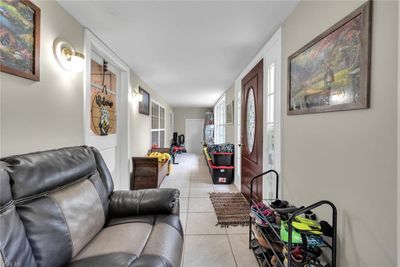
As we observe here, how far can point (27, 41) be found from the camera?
1281 mm

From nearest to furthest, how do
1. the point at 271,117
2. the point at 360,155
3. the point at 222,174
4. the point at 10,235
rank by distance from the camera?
the point at 10,235 < the point at 360,155 < the point at 271,117 < the point at 222,174

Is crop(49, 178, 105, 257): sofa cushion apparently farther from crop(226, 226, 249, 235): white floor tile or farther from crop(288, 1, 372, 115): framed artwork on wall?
crop(288, 1, 372, 115): framed artwork on wall

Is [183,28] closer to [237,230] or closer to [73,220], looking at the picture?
[73,220]

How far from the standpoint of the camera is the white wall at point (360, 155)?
830 mm

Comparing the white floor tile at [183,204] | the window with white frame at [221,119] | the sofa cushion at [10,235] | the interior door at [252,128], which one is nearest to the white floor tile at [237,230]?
the interior door at [252,128]

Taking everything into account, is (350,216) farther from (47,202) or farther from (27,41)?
(27,41)

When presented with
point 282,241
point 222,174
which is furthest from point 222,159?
Answer: point 282,241

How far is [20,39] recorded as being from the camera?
1.23 metres

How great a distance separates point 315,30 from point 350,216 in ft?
3.91

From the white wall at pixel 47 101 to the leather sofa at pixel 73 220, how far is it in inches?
7.7

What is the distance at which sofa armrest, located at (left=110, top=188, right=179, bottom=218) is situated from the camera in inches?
62.3

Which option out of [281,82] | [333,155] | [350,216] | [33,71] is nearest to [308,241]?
[350,216]

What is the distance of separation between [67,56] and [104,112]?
1.09 meters

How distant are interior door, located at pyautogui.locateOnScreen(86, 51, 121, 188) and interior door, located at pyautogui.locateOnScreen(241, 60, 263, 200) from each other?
6.64 feet
